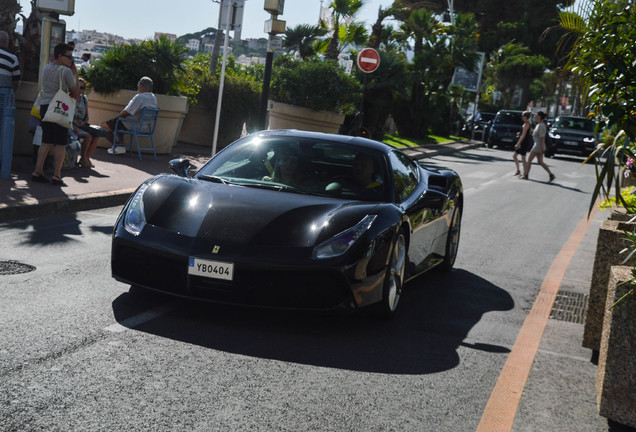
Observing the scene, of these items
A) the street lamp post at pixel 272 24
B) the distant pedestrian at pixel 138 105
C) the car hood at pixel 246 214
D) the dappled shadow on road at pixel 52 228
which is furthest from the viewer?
the street lamp post at pixel 272 24

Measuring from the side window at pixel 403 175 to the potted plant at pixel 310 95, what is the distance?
48.6 ft

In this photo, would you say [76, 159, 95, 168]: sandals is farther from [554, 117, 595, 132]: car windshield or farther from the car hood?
[554, 117, 595, 132]: car windshield

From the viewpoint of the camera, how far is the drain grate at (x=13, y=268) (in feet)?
21.6

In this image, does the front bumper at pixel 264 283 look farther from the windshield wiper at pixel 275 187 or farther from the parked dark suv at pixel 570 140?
the parked dark suv at pixel 570 140

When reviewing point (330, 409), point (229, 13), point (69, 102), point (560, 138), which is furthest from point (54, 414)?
point (560, 138)

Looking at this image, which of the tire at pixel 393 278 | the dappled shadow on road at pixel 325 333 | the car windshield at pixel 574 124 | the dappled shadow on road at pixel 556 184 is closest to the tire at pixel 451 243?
the dappled shadow on road at pixel 325 333

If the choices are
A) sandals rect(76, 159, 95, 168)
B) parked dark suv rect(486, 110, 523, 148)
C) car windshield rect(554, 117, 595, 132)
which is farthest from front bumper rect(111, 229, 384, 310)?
parked dark suv rect(486, 110, 523, 148)

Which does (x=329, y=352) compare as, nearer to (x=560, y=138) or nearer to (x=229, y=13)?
(x=229, y=13)

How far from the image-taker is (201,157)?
18.4 metres

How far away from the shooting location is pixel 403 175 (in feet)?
23.4

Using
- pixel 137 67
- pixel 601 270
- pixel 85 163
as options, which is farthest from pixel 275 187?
pixel 137 67

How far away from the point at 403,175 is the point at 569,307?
72.4 inches

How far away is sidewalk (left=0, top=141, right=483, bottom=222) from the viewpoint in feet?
31.4

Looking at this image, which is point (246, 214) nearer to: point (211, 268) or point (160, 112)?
point (211, 268)
